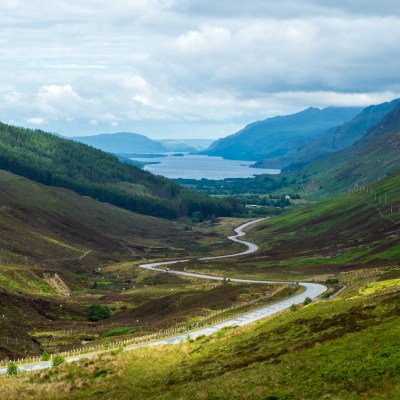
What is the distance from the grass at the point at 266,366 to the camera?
143ft

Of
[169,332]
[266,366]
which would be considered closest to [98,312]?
[169,332]

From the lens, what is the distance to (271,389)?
4434 centimetres

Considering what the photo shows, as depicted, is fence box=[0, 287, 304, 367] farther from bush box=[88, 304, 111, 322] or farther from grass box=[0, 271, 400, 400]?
bush box=[88, 304, 111, 322]

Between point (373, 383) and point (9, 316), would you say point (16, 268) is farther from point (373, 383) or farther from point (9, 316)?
point (373, 383)

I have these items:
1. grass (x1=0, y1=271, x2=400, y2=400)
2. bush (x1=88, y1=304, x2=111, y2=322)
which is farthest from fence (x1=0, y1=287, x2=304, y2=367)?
bush (x1=88, y1=304, x2=111, y2=322)

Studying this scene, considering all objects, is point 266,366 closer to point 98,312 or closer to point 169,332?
point 169,332

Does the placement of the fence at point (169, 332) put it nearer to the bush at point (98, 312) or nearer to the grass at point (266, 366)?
the grass at point (266, 366)

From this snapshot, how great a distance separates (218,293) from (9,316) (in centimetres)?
4290

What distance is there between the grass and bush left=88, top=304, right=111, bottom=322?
230ft

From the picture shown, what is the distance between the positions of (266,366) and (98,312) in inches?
3684

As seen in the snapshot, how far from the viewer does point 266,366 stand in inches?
1989

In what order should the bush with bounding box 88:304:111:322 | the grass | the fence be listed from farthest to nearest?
the bush with bounding box 88:304:111:322 < the fence < the grass

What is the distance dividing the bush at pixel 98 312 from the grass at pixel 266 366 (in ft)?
230

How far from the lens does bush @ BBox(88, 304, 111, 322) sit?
138 m
